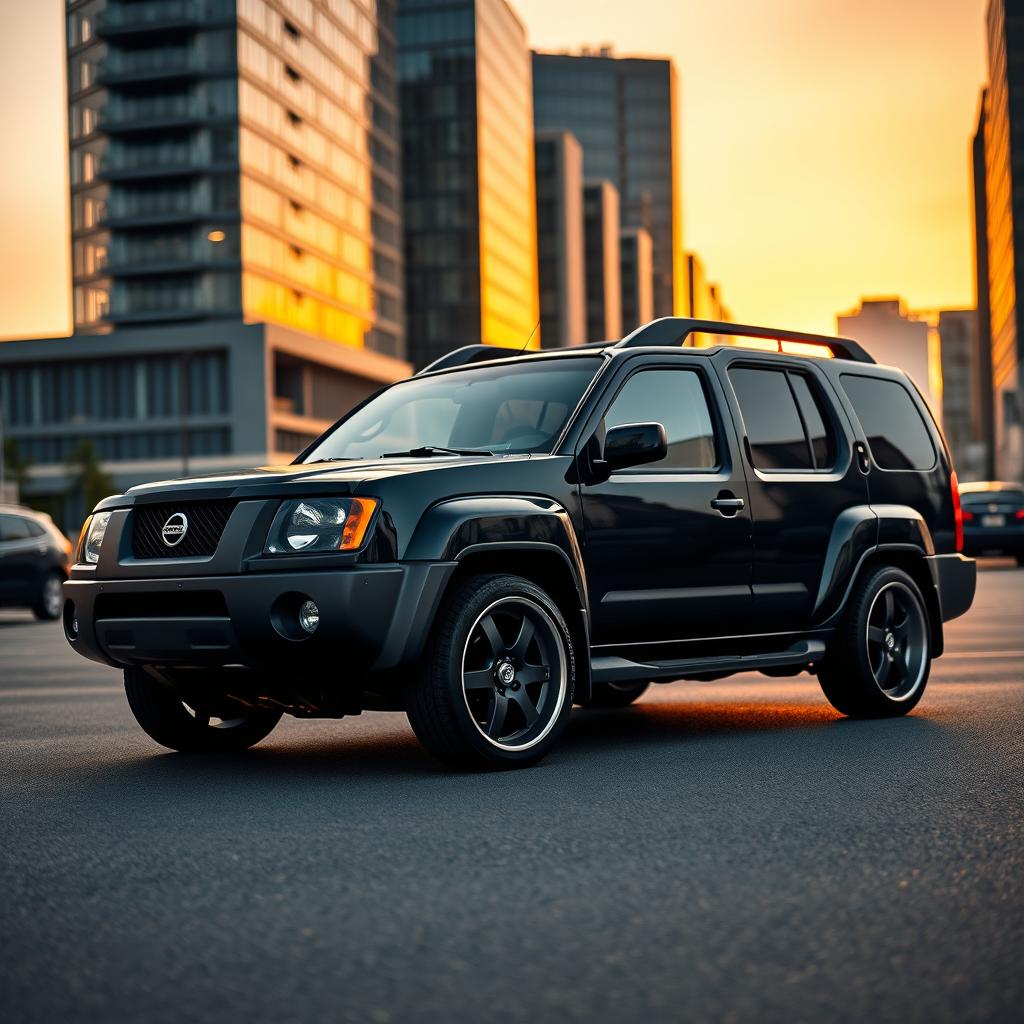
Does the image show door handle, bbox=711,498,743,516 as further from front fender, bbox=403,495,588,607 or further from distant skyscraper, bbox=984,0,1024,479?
distant skyscraper, bbox=984,0,1024,479

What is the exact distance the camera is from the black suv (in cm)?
623

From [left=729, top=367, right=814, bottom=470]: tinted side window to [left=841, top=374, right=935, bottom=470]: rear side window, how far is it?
1.89 ft

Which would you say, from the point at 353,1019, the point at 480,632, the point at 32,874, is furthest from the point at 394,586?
the point at 353,1019

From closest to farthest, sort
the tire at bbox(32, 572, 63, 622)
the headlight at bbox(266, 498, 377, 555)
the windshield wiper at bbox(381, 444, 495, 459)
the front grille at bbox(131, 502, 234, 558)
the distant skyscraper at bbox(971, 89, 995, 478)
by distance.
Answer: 1. the headlight at bbox(266, 498, 377, 555)
2. the front grille at bbox(131, 502, 234, 558)
3. the windshield wiper at bbox(381, 444, 495, 459)
4. the tire at bbox(32, 572, 63, 622)
5. the distant skyscraper at bbox(971, 89, 995, 478)

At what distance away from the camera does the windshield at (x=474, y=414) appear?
726 cm

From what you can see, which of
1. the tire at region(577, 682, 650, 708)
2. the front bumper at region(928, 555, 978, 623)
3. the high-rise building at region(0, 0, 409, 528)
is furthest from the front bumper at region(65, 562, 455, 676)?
the high-rise building at region(0, 0, 409, 528)

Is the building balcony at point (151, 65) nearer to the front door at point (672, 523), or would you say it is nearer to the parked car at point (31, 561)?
the parked car at point (31, 561)

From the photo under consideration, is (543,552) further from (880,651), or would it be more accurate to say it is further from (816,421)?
(880,651)

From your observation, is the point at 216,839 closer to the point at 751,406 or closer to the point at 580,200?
the point at 751,406

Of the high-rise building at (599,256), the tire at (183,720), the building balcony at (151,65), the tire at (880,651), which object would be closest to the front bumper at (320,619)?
the tire at (183,720)

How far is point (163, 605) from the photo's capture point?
21.3ft

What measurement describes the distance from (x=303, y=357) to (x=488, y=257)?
33666mm

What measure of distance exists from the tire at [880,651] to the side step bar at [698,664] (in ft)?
0.78

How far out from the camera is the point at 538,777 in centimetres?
636
